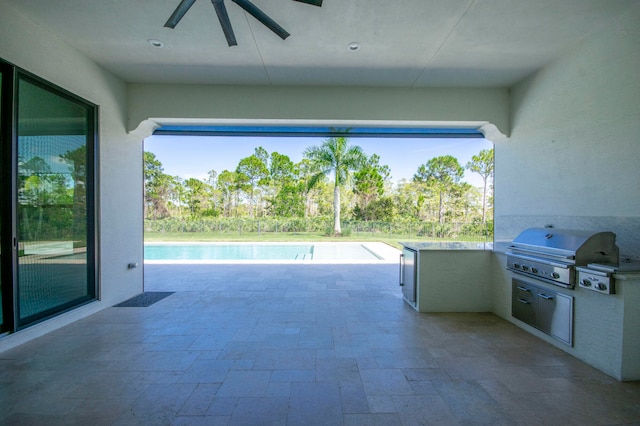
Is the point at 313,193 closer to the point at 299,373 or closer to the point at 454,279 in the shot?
the point at 454,279

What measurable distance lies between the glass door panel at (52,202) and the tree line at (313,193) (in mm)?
10812

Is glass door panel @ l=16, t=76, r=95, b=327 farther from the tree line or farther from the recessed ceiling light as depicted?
the tree line

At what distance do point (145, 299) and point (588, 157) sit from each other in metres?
5.96

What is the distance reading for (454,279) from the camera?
3.62 m

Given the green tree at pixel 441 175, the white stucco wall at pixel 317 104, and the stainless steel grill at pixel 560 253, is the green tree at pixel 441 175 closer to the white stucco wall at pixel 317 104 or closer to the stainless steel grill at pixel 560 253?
the white stucco wall at pixel 317 104

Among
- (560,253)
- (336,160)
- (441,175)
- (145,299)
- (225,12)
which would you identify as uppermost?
(336,160)

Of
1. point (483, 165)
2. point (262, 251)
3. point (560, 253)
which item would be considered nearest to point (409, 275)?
point (560, 253)

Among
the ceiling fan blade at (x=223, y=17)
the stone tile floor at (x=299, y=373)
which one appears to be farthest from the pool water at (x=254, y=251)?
the ceiling fan blade at (x=223, y=17)

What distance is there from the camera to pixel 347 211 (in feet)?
50.1

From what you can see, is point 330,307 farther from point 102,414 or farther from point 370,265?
point 370,265

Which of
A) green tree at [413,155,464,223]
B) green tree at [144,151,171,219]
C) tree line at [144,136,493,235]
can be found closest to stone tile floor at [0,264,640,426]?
tree line at [144,136,493,235]

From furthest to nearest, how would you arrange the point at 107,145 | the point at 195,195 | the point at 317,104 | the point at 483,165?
the point at 195,195
the point at 483,165
the point at 317,104
the point at 107,145

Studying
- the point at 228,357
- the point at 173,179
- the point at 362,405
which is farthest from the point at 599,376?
the point at 173,179

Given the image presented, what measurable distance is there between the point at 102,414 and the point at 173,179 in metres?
17.1
